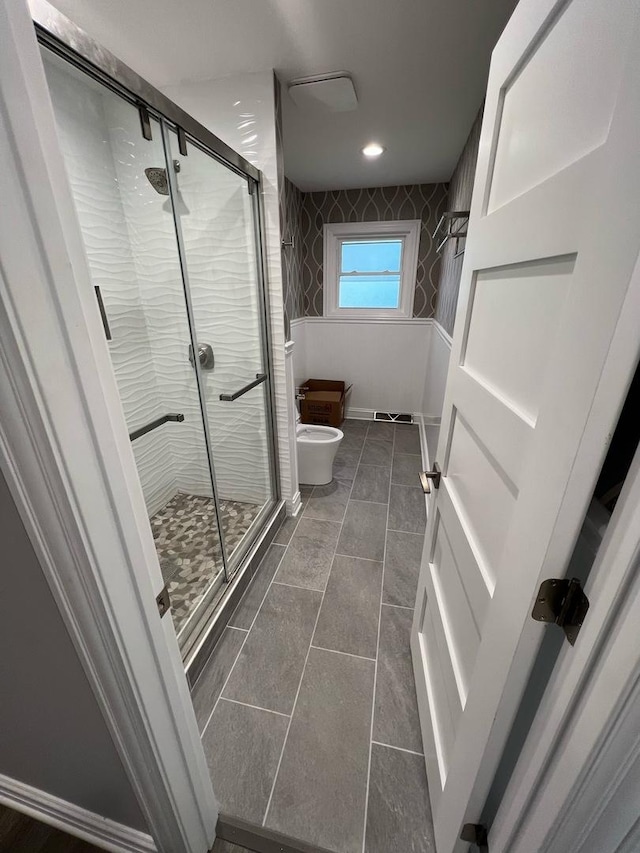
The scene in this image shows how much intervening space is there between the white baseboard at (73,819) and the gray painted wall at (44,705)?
0.10ft

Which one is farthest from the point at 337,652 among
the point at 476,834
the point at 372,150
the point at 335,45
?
the point at 372,150

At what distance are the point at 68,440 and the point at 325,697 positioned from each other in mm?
1336

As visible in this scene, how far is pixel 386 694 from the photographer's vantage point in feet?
4.11

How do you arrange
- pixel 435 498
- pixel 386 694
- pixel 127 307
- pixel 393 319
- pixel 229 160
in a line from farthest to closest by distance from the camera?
pixel 393 319
pixel 127 307
pixel 229 160
pixel 386 694
pixel 435 498

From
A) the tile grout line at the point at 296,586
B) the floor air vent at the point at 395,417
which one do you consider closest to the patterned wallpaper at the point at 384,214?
the floor air vent at the point at 395,417

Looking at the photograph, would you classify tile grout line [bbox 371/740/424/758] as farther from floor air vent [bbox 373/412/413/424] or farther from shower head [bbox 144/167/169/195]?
floor air vent [bbox 373/412/413/424]

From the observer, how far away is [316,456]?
8.14ft

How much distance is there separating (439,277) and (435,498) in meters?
2.81

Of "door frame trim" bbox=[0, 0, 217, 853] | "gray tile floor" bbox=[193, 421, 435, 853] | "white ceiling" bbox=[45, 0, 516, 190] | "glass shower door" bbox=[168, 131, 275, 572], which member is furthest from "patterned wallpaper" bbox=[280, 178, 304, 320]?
"door frame trim" bbox=[0, 0, 217, 853]

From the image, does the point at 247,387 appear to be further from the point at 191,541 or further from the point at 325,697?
the point at 325,697

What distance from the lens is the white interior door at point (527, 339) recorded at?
388mm

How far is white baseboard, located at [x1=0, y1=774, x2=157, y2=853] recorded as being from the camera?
85 cm


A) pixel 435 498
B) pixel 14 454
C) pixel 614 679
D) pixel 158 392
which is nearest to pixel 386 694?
pixel 435 498

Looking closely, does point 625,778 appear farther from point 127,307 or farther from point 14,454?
point 127,307
